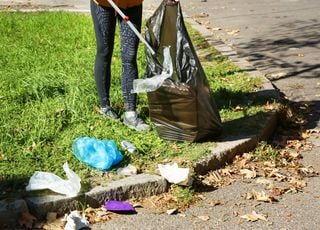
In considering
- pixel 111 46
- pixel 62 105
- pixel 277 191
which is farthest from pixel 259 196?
pixel 62 105

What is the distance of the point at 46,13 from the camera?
1027 centimetres

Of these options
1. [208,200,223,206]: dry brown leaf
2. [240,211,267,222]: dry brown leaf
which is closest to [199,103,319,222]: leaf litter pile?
[240,211,267,222]: dry brown leaf

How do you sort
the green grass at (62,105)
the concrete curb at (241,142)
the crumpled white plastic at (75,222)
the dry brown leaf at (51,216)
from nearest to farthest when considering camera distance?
1. the crumpled white plastic at (75,222)
2. the dry brown leaf at (51,216)
3. the green grass at (62,105)
4. the concrete curb at (241,142)

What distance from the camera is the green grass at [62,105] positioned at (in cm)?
415

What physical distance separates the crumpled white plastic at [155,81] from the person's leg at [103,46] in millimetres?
489

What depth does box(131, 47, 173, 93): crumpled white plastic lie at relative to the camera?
4.30 meters

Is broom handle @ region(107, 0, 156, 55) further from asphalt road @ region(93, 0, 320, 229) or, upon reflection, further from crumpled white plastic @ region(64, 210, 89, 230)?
crumpled white plastic @ region(64, 210, 89, 230)

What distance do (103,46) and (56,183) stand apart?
1410mm

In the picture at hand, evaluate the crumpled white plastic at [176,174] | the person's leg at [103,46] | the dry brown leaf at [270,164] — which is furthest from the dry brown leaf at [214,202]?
the person's leg at [103,46]

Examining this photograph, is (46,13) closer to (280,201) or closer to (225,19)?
(225,19)

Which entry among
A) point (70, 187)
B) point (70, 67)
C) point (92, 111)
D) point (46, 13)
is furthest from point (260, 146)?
point (46, 13)

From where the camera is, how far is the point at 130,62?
187 inches

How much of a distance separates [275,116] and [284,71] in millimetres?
2024

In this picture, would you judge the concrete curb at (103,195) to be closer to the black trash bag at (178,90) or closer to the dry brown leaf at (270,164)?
the black trash bag at (178,90)
